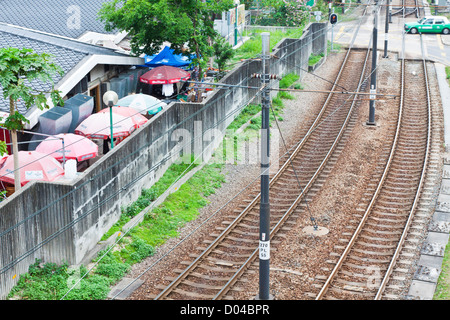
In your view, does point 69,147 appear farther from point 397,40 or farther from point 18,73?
point 397,40

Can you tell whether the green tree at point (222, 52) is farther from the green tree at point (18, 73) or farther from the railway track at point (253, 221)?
the green tree at point (18, 73)

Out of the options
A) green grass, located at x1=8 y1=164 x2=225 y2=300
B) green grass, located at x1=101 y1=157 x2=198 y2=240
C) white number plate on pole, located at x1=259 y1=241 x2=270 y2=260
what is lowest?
green grass, located at x1=8 y1=164 x2=225 y2=300

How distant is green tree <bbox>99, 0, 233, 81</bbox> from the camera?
25438 mm

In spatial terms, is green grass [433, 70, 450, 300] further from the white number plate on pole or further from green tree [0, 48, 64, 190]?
green tree [0, 48, 64, 190]

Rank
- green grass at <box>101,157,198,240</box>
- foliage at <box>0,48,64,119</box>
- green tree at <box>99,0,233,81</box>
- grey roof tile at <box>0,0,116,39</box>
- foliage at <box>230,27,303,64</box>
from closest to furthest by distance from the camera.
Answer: foliage at <box>0,48,64,119</box> < green grass at <box>101,157,198,240</box> < green tree at <box>99,0,233,81</box> < grey roof tile at <box>0,0,116,39</box> < foliage at <box>230,27,303,64</box>

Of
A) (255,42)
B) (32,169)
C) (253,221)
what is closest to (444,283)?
Result: (253,221)

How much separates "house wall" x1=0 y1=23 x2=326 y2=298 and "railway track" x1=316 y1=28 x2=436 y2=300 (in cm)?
581

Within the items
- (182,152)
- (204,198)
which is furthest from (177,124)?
(204,198)

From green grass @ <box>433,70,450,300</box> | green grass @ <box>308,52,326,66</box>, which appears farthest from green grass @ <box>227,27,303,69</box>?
green grass @ <box>433,70,450,300</box>

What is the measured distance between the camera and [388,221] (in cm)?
1931

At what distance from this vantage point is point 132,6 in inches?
1019

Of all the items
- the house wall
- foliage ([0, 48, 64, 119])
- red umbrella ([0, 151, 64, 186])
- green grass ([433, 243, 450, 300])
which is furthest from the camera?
red umbrella ([0, 151, 64, 186])

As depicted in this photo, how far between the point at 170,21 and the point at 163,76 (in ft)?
9.45

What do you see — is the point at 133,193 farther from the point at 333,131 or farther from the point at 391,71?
the point at 391,71
